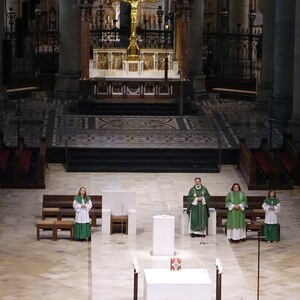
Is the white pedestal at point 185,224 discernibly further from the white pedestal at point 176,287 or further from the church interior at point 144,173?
the white pedestal at point 176,287

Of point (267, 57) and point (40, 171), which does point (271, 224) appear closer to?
point (40, 171)

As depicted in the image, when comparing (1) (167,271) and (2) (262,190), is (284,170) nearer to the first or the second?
(2) (262,190)

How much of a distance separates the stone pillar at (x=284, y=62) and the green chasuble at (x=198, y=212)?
13.9 meters

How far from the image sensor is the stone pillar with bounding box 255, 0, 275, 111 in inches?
1948

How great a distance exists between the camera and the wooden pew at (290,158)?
3897 cm

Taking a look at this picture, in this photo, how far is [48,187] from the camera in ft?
125

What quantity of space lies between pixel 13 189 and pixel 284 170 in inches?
290

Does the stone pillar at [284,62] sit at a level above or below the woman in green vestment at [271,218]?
above

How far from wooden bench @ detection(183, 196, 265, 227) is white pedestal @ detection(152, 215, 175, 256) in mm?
3637

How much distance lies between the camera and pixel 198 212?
32.4 meters

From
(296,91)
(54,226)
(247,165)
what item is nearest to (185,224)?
(54,226)

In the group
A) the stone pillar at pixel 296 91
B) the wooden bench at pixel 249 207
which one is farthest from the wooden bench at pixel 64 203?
the stone pillar at pixel 296 91

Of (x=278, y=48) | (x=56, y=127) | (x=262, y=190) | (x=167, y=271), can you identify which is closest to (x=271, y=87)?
(x=278, y=48)

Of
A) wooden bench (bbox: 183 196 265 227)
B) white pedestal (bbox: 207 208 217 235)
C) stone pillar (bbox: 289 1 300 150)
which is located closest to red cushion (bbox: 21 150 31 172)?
wooden bench (bbox: 183 196 265 227)
